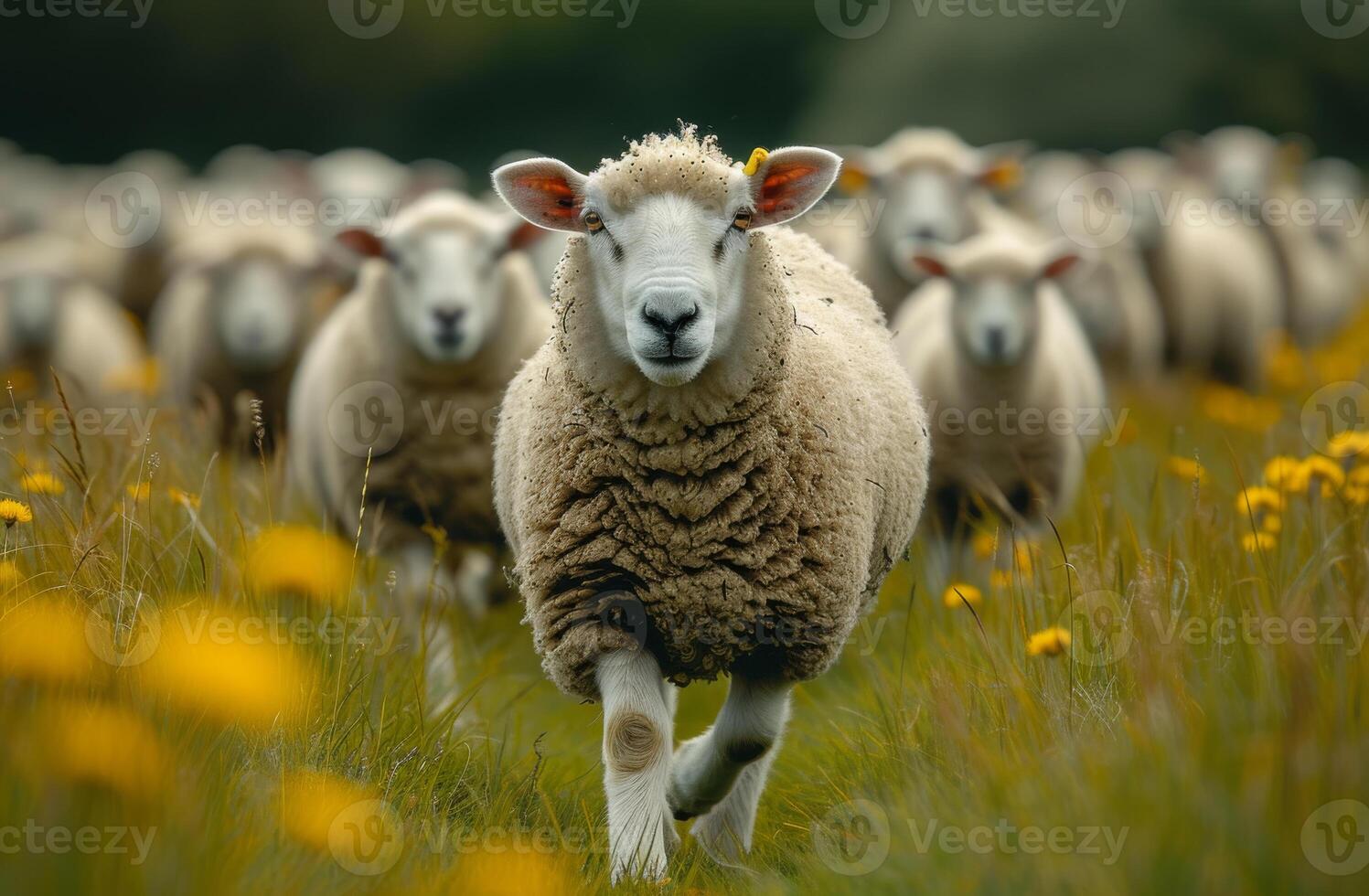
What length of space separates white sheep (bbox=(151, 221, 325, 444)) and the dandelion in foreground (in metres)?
3.27

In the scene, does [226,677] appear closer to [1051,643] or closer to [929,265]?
[1051,643]

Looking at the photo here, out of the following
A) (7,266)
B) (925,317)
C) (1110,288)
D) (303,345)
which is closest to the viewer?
(925,317)

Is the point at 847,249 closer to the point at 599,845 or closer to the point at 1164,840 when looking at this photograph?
the point at 599,845

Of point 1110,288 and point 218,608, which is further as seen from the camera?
point 1110,288

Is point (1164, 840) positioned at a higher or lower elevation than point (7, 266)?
lower

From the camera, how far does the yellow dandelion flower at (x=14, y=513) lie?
298cm

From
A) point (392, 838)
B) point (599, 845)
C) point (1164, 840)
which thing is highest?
point (1164, 840)

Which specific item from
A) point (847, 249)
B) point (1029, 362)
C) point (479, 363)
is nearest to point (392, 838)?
point (479, 363)

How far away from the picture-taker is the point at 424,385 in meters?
5.12

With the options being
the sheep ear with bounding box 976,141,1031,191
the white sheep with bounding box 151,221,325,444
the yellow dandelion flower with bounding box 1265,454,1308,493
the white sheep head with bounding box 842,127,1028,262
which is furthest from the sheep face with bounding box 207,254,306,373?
the yellow dandelion flower with bounding box 1265,454,1308,493

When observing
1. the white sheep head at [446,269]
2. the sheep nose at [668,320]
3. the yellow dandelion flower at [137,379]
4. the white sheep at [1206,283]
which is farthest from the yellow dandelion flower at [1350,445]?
the white sheep at [1206,283]

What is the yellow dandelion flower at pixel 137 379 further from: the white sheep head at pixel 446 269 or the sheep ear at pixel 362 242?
the white sheep head at pixel 446 269

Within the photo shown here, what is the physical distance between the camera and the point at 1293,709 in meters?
2.13

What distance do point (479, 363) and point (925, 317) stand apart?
6.57ft
